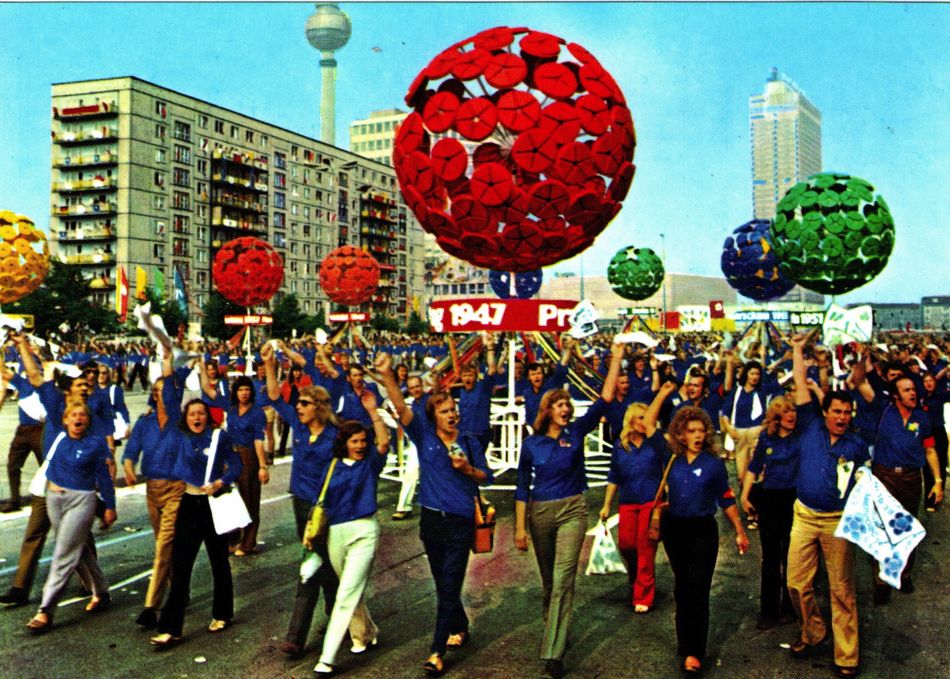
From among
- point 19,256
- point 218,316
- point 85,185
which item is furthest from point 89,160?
point 19,256

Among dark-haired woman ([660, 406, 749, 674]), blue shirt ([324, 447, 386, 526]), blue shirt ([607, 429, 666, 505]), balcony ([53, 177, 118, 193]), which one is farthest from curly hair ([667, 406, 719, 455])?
balcony ([53, 177, 118, 193])

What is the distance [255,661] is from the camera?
225 inches

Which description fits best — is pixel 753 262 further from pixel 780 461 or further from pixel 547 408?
pixel 547 408

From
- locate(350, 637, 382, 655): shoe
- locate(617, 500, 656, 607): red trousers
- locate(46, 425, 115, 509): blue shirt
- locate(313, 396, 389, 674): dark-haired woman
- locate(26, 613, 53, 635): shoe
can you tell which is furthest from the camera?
locate(617, 500, 656, 607): red trousers

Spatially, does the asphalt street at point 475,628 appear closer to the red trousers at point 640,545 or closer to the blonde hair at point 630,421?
the red trousers at point 640,545

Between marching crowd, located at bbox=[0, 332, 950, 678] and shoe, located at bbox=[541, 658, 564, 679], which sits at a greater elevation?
marching crowd, located at bbox=[0, 332, 950, 678]

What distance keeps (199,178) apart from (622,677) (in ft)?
245

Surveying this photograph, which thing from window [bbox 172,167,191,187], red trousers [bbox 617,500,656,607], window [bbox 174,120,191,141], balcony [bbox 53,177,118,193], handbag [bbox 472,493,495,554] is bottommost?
red trousers [bbox 617,500,656,607]

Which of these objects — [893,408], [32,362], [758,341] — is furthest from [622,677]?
[758,341]

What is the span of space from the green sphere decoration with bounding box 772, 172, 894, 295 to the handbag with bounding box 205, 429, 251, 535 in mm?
11546

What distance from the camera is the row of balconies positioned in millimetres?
69125

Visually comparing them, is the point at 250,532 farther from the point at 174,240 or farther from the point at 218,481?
the point at 174,240

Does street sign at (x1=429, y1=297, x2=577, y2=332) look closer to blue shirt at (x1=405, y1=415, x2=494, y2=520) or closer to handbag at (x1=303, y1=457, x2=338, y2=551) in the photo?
blue shirt at (x1=405, y1=415, x2=494, y2=520)

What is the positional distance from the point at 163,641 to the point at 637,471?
3578 millimetres
